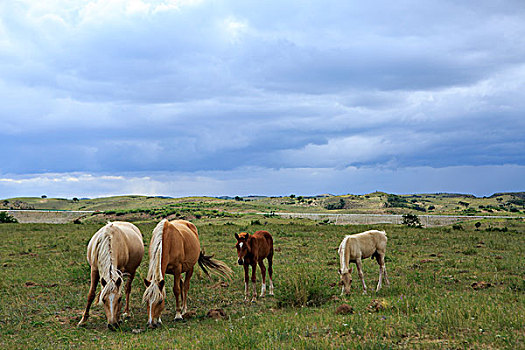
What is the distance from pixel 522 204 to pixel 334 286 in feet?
355

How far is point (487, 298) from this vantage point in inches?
399

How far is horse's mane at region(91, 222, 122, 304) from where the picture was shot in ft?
28.5

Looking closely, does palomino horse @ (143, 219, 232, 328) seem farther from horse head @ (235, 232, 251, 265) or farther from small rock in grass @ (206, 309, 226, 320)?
horse head @ (235, 232, 251, 265)

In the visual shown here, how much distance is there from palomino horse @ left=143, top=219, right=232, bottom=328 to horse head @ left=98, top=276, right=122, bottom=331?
645 millimetres

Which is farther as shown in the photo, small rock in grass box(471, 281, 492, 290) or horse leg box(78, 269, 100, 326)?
small rock in grass box(471, 281, 492, 290)

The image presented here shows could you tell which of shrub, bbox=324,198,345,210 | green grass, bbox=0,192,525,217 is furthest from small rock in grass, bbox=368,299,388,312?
shrub, bbox=324,198,345,210

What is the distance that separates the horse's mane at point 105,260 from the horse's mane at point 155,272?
746 mm

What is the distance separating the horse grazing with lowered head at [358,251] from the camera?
38.9ft

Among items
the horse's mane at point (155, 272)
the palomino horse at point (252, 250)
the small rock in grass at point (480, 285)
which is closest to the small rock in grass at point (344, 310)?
the palomino horse at point (252, 250)

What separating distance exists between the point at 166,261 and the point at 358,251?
6.49 metres

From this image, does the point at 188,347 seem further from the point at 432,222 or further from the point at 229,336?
the point at 432,222

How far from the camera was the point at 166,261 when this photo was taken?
955 cm

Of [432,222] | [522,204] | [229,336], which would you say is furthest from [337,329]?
[522,204]

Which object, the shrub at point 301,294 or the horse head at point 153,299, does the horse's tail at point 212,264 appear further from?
the horse head at point 153,299
